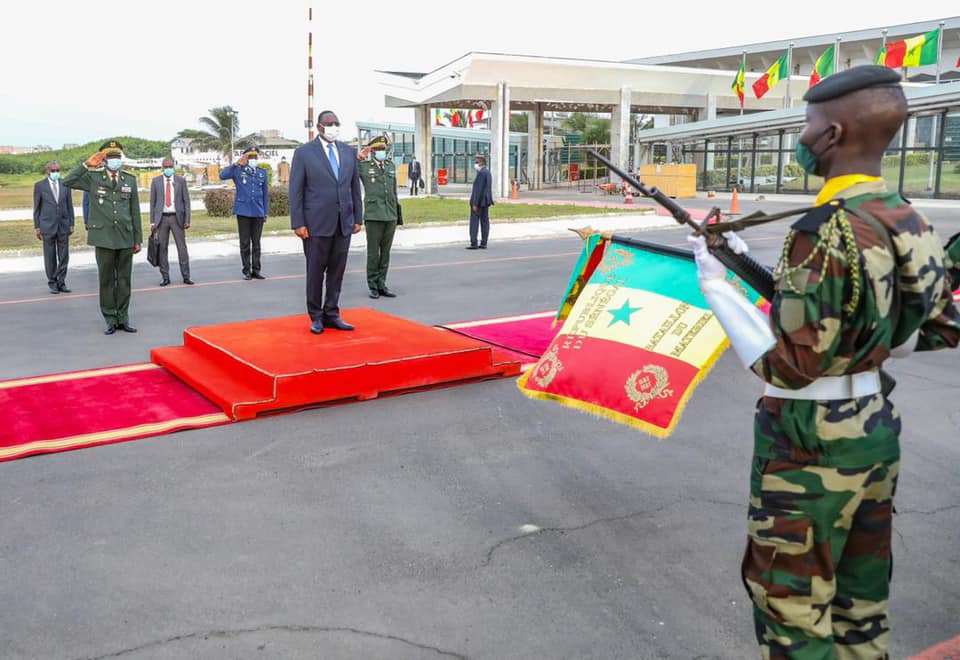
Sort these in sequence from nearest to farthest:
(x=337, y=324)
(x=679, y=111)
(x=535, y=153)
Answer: (x=337, y=324) < (x=679, y=111) < (x=535, y=153)

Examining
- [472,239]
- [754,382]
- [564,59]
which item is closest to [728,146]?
[564,59]

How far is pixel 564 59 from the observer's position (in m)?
38.2

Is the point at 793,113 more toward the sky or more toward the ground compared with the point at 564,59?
more toward the ground

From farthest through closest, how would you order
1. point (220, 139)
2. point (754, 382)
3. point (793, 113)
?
point (220, 139) < point (793, 113) < point (754, 382)

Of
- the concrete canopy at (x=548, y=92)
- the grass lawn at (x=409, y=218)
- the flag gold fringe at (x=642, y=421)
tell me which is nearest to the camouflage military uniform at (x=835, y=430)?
the flag gold fringe at (x=642, y=421)

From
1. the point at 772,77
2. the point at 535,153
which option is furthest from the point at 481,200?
the point at 535,153

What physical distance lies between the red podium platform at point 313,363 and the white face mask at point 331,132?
173 cm

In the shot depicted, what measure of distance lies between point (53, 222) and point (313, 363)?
24.1ft

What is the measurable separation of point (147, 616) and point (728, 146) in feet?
127

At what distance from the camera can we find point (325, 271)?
27.3ft

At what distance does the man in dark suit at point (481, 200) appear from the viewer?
16.8 metres

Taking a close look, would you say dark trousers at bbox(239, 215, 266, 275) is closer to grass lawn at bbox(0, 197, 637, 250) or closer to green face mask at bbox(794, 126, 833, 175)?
grass lawn at bbox(0, 197, 637, 250)

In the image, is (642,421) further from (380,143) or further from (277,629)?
(380,143)

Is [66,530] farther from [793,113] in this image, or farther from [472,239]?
[793,113]
